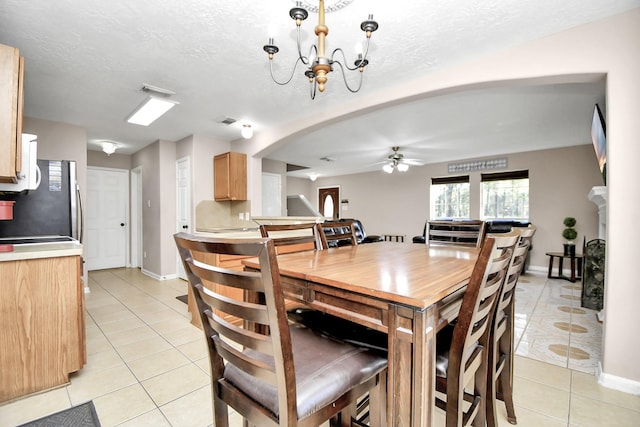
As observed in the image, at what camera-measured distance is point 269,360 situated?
37.9 inches

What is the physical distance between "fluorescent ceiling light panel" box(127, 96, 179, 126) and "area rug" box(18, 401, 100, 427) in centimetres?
273

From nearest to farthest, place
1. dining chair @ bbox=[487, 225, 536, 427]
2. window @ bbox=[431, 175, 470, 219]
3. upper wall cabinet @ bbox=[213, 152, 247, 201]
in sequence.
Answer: dining chair @ bbox=[487, 225, 536, 427]
upper wall cabinet @ bbox=[213, 152, 247, 201]
window @ bbox=[431, 175, 470, 219]

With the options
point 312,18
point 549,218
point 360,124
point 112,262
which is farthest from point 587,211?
point 112,262

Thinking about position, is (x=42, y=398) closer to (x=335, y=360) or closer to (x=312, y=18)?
(x=335, y=360)

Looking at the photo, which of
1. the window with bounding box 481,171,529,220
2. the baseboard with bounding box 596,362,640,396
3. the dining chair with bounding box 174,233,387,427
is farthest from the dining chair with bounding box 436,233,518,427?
the window with bounding box 481,171,529,220

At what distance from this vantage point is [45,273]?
72.6 inches

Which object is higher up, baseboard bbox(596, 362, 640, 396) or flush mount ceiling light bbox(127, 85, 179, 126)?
flush mount ceiling light bbox(127, 85, 179, 126)

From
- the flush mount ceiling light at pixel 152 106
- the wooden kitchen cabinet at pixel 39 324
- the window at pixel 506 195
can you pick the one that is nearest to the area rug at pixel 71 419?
the wooden kitchen cabinet at pixel 39 324

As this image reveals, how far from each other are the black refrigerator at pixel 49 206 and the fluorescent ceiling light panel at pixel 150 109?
3.13 feet

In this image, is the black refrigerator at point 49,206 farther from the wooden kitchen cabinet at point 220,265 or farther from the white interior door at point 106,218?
the white interior door at point 106,218

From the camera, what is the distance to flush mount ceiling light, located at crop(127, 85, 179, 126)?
117 inches

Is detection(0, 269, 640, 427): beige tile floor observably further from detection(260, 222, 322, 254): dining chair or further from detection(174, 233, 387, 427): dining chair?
detection(260, 222, 322, 254): dining chair

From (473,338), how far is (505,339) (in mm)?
742

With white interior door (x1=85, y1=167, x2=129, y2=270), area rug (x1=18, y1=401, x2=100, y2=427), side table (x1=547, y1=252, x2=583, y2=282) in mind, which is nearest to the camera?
area rug (x1=18, y1=401, x2=100, y2=427)
